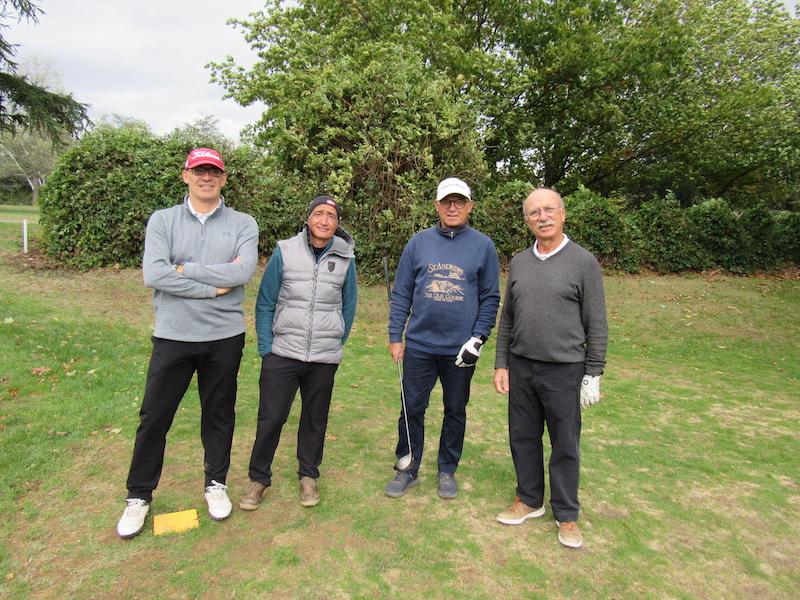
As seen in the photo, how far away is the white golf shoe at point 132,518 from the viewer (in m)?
3.12

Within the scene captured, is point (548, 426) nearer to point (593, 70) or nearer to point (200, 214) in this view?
point (200, 214)

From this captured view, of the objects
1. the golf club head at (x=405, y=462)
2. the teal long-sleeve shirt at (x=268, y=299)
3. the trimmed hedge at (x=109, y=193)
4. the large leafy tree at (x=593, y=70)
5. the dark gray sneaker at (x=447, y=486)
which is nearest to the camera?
the teal long-sleeve shirt at (x=268, y=299)

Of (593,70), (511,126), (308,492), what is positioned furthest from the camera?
(511,126)

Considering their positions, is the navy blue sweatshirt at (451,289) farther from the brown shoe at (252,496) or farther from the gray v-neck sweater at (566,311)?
the brown shoe at (252,496)

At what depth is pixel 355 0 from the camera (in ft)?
56.1

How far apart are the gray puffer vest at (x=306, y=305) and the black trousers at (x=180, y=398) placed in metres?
0.30

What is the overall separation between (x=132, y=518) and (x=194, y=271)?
1508 millimetres

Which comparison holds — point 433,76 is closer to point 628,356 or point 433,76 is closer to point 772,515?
point 628,356

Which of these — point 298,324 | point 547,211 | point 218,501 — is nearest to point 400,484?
point 218,501

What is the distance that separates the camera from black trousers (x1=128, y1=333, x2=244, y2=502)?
10.3 feet

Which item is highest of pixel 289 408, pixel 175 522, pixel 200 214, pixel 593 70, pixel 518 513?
pixel 593 70

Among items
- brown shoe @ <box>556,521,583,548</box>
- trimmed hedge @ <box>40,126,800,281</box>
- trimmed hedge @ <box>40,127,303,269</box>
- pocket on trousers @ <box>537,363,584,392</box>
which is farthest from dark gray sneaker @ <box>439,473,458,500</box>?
trimmed hedge @ <box>40,127,303,269</box>

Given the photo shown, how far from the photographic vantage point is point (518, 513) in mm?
3531

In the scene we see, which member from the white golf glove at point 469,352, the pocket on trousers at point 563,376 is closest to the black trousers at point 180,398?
the white golf glove at point 469,352
